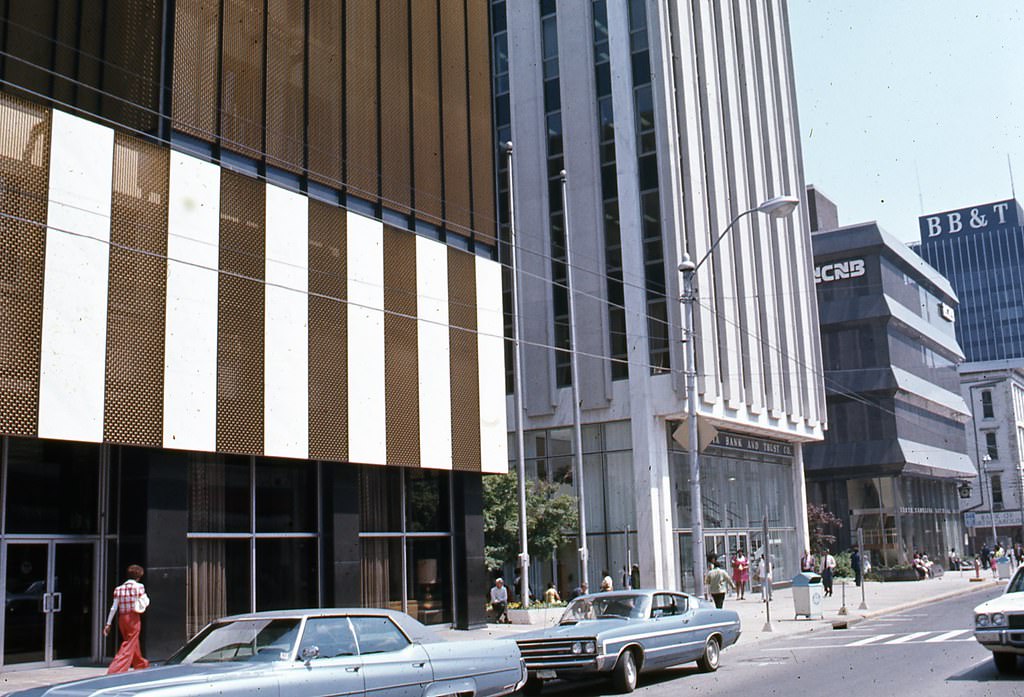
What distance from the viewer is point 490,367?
26.0m

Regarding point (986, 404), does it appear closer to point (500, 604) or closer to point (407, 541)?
point (500, 604)

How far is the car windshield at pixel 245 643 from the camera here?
9.77m

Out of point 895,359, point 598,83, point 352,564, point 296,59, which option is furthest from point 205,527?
point 895,359

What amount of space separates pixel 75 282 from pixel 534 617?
53.1 feet

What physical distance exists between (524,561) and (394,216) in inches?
395

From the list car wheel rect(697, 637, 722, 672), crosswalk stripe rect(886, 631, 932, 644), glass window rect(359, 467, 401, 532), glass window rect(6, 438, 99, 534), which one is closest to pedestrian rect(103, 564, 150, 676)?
glass window rect(6, 438, 99, 534)

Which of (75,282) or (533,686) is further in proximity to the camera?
(75,282)

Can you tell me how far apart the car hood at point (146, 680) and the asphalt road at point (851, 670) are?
682cm

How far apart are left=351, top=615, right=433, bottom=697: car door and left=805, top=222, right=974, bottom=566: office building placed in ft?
178

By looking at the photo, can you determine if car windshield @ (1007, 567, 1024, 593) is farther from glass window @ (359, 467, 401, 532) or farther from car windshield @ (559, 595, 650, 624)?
glass window @ (359, 467, 401, 532)

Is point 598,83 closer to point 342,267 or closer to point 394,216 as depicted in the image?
point 394,216

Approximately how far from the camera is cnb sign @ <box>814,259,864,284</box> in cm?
6364

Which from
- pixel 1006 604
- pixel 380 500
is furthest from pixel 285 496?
pixel 1006 604

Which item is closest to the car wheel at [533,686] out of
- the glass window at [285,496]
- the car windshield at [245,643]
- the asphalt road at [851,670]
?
the asphalt road at [851,670]
